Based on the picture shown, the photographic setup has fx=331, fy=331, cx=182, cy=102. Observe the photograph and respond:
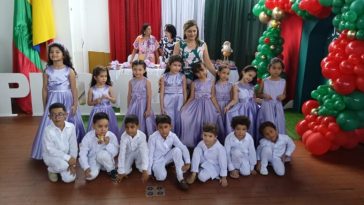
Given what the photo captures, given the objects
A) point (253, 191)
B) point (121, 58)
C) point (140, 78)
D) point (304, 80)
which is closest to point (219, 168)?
point (253, 191)

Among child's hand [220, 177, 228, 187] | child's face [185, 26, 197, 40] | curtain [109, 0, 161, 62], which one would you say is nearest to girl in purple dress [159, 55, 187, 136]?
child's face [185, 26, 197, 40]

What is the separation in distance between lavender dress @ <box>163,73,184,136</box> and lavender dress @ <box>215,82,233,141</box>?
38cm

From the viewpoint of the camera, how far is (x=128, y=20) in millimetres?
6512

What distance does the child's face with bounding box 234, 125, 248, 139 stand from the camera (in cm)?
295

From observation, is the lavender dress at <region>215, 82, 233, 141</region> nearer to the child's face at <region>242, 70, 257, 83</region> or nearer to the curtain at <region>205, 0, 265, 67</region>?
the child's face at <region>242, 70, 257, 83</region>

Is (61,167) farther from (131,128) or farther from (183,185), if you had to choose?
(183,185)

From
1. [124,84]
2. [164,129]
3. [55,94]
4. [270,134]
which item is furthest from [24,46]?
[270,134]

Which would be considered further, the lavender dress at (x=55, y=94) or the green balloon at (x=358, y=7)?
the lavender dress at (x=55, y=94)

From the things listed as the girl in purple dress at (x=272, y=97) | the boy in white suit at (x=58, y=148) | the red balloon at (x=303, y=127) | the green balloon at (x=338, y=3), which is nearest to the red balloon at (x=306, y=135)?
the red balloon at (x=303, y=127)

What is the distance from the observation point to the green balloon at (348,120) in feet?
10.7

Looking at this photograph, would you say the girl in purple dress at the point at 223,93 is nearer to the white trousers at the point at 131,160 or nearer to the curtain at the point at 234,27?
the white trousers at the point at 131,160

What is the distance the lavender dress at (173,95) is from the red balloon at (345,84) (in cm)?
153

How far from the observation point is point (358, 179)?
303 cm

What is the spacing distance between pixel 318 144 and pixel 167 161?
1.61 meters
